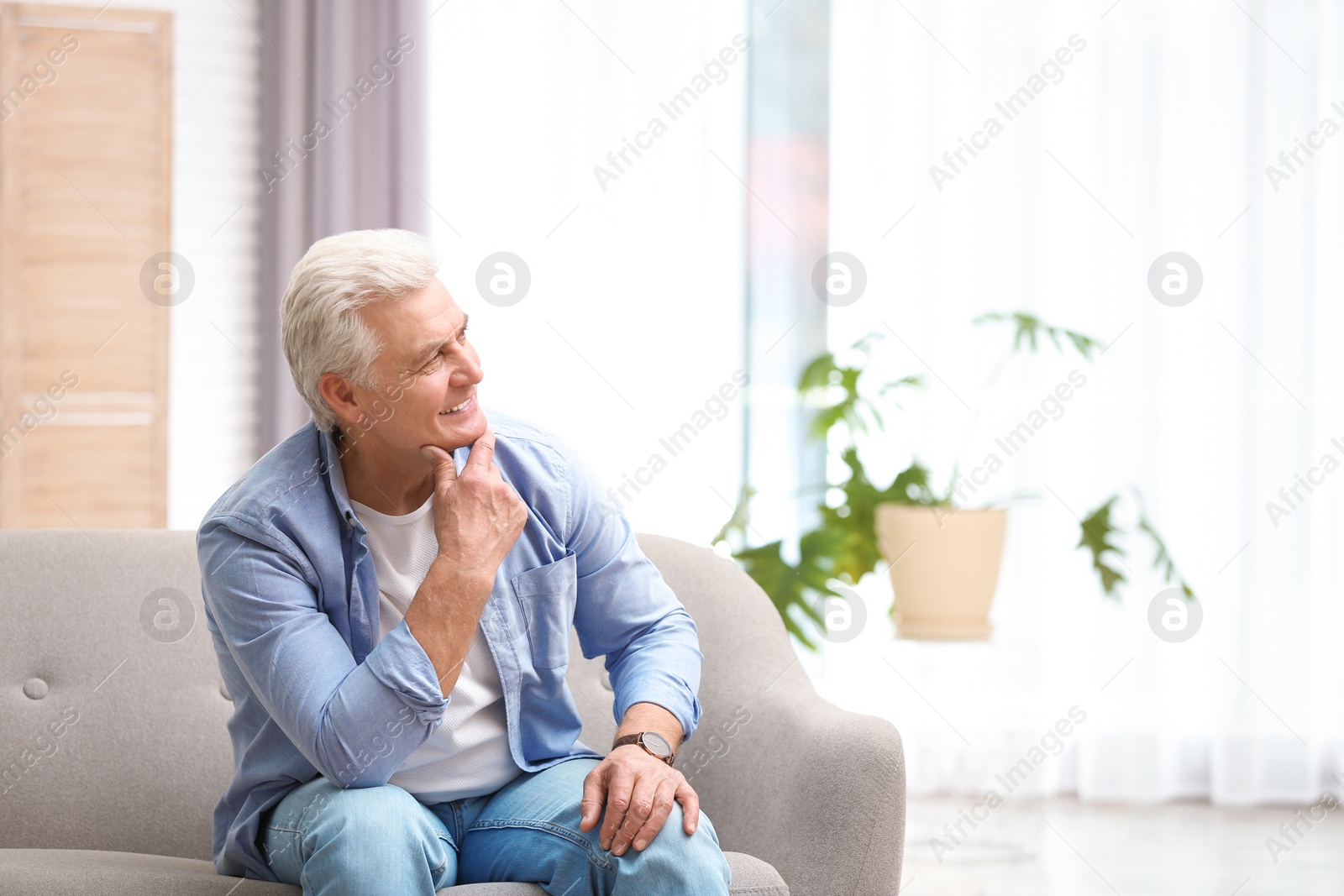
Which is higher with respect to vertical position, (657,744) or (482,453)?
(482,453)

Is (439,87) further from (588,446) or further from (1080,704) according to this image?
(1080,704)

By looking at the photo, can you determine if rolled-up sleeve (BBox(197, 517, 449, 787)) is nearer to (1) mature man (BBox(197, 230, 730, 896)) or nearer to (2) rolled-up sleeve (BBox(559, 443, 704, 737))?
(1) mature man (BBox(197, 230, 730, 896))

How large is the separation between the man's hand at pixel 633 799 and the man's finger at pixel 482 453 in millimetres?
375

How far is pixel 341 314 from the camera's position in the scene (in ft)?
4.43

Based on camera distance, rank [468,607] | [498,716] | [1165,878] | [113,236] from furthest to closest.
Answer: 1. [113,236]
2. [1165,878]
3. [498,716]
4. [468,607]

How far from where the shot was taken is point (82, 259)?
312 centimetres

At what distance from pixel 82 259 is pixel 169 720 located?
1.90 meters

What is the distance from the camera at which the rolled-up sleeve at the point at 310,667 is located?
1250 mm

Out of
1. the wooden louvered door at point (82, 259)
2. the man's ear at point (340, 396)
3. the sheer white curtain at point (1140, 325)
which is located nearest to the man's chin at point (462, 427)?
the man's ear at point (340, 396)

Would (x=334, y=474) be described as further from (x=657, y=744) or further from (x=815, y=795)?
(x=815, y=795)

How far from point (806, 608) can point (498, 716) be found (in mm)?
1364

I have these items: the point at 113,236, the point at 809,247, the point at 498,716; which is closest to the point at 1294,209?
the point at 809,247

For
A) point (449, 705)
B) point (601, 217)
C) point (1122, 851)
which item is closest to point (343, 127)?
point (601, 217)

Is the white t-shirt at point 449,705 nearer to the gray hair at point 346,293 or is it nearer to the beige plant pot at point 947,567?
the gray hair at point 346,293
